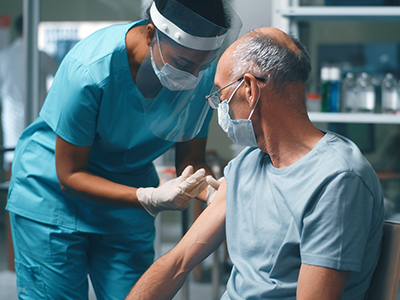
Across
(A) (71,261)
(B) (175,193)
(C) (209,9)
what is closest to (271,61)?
(C) (209,9)

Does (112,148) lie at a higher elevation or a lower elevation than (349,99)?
lower

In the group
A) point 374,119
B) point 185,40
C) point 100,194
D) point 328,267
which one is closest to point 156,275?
point 100,194

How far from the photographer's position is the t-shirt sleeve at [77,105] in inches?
47.9

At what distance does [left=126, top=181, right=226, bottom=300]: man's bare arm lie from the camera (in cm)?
111

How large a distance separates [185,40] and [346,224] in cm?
61

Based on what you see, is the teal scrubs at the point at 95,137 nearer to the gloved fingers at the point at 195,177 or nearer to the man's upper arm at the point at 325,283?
the gloved fingers at the point at 195,177

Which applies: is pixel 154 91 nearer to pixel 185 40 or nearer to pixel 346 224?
pixel 185 40

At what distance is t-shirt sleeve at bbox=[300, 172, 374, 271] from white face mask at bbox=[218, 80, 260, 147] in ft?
0.81

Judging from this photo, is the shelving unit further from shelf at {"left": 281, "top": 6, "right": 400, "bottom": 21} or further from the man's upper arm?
the man's upper arm

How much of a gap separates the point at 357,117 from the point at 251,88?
1.29 meters

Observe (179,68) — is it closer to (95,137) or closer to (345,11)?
(95,137)

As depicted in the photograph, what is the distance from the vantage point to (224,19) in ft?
3.64

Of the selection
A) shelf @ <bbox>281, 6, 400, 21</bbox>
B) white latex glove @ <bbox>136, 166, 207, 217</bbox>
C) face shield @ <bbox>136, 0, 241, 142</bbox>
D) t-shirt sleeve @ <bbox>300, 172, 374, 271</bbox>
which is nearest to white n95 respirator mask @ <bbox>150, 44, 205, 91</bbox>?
face shield @ <bbox>136, 0, 241, 142</bbox>

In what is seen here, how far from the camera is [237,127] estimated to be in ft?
3.25
